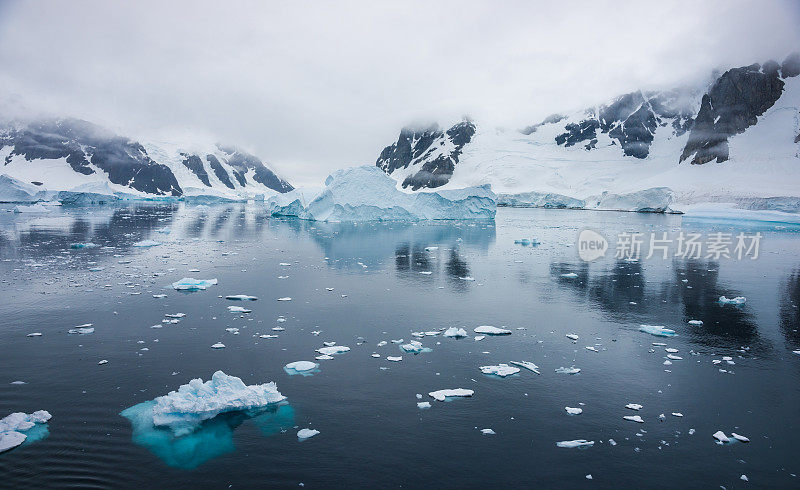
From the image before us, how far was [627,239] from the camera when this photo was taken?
1232 inches

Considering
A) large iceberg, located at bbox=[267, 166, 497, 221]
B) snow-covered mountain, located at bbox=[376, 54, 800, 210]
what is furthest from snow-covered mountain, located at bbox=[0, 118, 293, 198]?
large iceberg, located at bbox=[267, 166, 497, 221]

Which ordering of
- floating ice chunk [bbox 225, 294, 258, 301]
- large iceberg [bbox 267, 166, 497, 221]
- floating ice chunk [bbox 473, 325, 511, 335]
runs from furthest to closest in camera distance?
large iceberg [bbox 267, 166, 497, 221]
floating ice chunk [bbox 225, 294, 258, 301]
floating ice chunk [bbox 473, 325, 511, 335]

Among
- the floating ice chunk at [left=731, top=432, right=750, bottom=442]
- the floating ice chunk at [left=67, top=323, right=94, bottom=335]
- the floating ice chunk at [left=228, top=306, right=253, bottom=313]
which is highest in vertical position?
the floating ice chunk at [left=228, top=306, right=253, bottom=313]

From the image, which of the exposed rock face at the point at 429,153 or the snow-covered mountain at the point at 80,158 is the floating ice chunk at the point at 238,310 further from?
the snow-covered mountain at the point at 80,158

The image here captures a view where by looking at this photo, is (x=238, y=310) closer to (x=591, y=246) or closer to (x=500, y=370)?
(x=500, y=370)

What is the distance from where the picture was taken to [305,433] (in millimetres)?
5648

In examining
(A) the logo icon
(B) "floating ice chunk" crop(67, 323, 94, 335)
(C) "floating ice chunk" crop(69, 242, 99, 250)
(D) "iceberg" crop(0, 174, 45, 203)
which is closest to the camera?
(B) "floating ice chunk" crop(67, 323, 94, 335)

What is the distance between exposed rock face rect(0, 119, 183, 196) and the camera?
160375 mm

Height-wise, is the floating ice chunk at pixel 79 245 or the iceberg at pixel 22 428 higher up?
the floating ice chunk at pixel 79 245

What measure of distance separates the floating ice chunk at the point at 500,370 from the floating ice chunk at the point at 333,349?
8.48 feet

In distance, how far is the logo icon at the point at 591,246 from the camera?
2303 cm

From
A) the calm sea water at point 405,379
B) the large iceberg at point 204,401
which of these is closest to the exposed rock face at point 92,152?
the calm sea water at point 405,379

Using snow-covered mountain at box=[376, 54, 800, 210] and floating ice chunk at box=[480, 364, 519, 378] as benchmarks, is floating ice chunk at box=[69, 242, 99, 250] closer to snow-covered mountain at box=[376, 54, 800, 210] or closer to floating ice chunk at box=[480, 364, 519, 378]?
floating ice chunk at box=[480, 364, 519, 378]

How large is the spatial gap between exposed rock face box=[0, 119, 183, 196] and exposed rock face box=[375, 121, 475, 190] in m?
83.9
